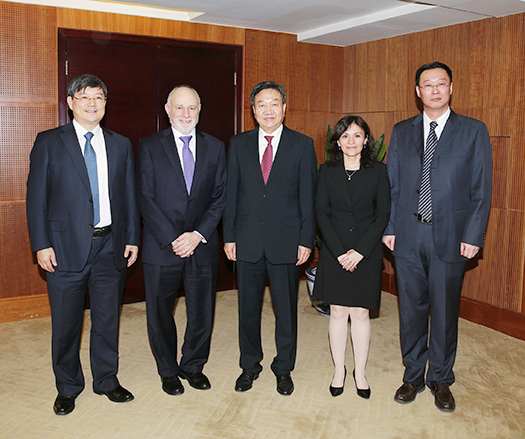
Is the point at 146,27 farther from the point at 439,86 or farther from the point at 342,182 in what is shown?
the point at 439,86

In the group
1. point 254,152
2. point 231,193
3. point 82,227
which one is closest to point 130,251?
point 82,227

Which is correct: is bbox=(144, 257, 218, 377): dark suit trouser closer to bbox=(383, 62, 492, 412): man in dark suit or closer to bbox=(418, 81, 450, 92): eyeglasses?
bbox=(383, 62, 492, 412): man in dark suit

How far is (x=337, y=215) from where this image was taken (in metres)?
3.52

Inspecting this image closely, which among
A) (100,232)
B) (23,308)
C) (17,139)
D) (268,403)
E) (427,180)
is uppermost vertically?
(17,139)

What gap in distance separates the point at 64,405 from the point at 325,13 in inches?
157

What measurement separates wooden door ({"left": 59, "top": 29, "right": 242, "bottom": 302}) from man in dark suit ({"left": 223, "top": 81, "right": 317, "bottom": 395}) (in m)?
2.22

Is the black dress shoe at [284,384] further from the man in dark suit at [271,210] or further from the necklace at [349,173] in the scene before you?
the necklace at [349,173]

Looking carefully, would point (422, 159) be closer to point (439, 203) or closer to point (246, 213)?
point (439, 203)

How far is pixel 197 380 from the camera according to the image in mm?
3748

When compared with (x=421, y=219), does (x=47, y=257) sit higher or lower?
lower

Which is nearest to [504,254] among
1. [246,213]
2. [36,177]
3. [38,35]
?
[246,213]

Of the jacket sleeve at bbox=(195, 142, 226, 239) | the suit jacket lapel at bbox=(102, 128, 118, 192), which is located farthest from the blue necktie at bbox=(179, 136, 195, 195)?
the suit jacket lapel at bbox=(102, 128, 118, 192)

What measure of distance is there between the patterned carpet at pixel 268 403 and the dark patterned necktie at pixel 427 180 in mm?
1215

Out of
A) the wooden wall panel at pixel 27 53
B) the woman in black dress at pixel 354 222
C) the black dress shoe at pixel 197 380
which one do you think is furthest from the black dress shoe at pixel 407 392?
the wooden wall panel at pixel 27 53
